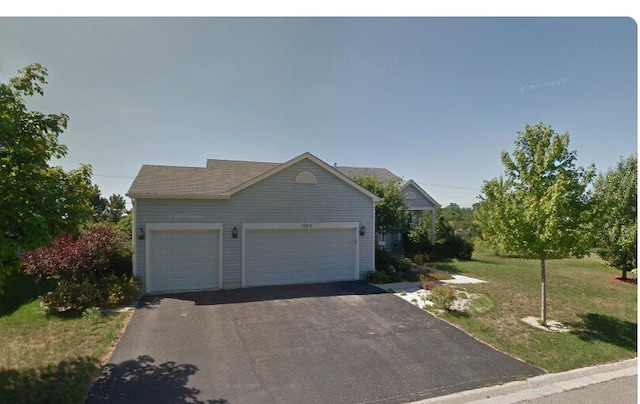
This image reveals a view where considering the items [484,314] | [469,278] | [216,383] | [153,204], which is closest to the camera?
[216,383]

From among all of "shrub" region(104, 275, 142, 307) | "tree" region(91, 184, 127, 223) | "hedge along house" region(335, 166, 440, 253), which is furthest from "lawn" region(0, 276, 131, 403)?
"tree" region(91, 184, 127, 223)

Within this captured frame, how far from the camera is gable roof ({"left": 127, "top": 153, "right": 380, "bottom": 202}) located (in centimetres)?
977

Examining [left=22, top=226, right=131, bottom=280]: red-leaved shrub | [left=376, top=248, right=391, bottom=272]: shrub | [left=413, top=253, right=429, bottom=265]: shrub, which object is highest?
[left=22, top=226, right=131, bottom=280]: red-leaved shrub

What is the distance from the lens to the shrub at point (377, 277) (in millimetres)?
11641

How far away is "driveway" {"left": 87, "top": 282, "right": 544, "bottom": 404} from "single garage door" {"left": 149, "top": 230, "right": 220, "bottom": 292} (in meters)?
0.91

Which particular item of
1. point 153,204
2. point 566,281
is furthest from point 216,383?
point 566,281

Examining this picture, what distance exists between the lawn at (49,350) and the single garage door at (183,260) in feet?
6.53

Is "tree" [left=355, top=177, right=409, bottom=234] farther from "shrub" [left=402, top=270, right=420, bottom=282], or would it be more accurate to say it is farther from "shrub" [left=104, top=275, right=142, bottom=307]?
"shrub" [left=104, top=275, right=142, bottom=307]

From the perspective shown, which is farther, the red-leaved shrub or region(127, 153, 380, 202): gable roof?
region(127, 153, 380, 202): gable roof

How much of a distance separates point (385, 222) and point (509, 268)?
6960 millimetres

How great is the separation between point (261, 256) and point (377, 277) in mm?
4559

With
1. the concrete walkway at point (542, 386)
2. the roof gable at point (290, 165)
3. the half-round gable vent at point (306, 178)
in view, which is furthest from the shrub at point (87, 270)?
the concrete walkway at point (542, 386)

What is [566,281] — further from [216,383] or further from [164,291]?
[164,291]

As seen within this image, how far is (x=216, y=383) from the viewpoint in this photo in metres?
4.93
